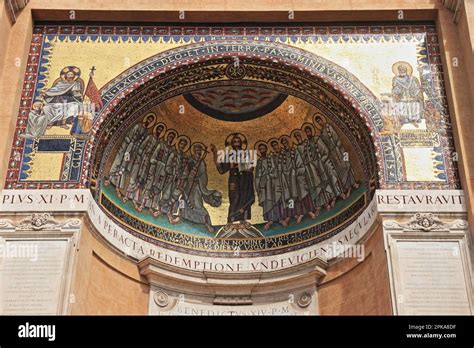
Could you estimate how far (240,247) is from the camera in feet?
52.9

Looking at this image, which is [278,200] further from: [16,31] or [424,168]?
[16,31]

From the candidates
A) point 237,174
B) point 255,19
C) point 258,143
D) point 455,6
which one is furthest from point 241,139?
point 455,6

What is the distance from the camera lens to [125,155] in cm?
1545

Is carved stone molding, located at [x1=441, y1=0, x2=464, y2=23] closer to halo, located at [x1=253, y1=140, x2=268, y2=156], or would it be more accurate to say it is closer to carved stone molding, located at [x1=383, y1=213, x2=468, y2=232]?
carved stone molding, located at [x1=383, y1=213, x2=468, y2=232]

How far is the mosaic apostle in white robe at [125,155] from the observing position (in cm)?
1527

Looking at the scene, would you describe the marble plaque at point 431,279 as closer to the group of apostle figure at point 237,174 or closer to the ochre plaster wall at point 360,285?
the ochre plaster wall at point 360,285

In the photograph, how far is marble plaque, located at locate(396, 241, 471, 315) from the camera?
1237 cm

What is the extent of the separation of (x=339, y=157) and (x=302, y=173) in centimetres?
99

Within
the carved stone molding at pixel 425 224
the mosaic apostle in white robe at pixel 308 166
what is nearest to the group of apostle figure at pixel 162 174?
the mosaic apostle in white robe at pixel 308 166

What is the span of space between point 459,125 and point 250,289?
5219 millimetres

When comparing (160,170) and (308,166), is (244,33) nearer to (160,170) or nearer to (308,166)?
(308,166)

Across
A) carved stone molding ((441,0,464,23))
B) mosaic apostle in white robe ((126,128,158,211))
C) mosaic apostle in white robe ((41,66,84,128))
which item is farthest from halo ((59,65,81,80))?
carved stone molding ((441,0,464,23))

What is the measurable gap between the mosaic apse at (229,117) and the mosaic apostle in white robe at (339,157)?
4 centimetres
